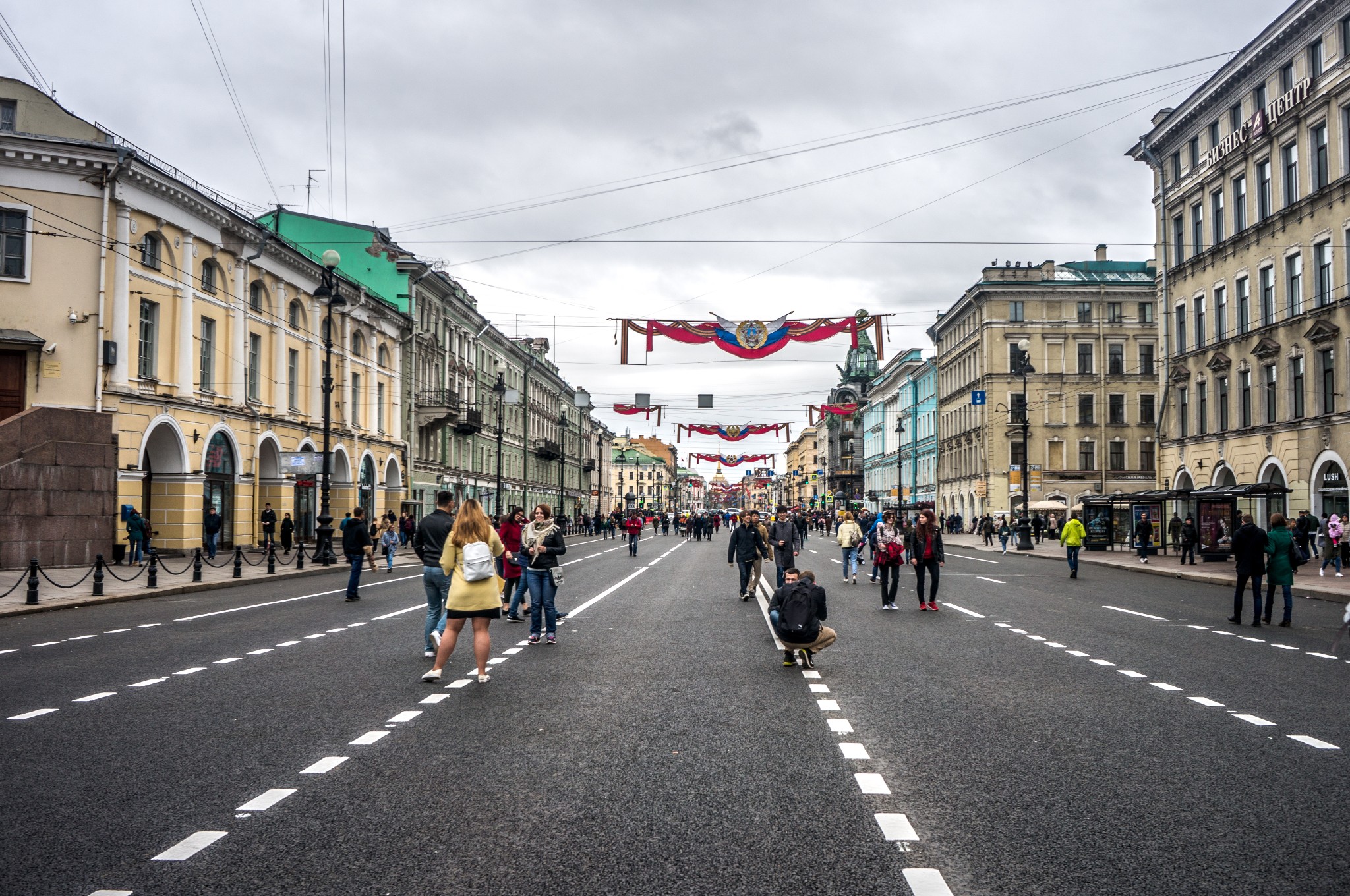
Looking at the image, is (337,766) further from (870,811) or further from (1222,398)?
(1222,398)

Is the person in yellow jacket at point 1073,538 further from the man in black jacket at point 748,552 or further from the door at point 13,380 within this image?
the door at point 13,380

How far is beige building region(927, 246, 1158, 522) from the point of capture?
71125 mm

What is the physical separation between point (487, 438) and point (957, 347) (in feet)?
113

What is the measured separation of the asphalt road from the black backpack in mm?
415

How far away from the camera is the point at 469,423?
6319 centimetres

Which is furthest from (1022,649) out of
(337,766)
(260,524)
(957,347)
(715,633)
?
(957,347)

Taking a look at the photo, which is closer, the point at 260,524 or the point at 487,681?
the point at 487,681

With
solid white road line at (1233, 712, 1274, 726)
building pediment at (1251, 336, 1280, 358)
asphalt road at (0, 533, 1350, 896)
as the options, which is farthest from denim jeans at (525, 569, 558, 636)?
building pediment at (1251, 336, 1280, 358)

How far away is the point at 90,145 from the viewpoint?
29406 millimetres

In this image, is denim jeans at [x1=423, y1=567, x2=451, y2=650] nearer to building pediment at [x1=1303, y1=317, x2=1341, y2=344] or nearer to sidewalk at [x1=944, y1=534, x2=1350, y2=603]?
sidewalk at [x1=944, y1=534, x2=1350, y2=603]

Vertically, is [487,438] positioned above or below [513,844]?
above

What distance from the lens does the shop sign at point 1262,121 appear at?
3516cm

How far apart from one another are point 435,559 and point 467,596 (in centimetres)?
188

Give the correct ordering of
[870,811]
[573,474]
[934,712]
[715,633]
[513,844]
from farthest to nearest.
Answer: [573,474] → [715,633] → [934,712] → [870,811] → [513,844]
